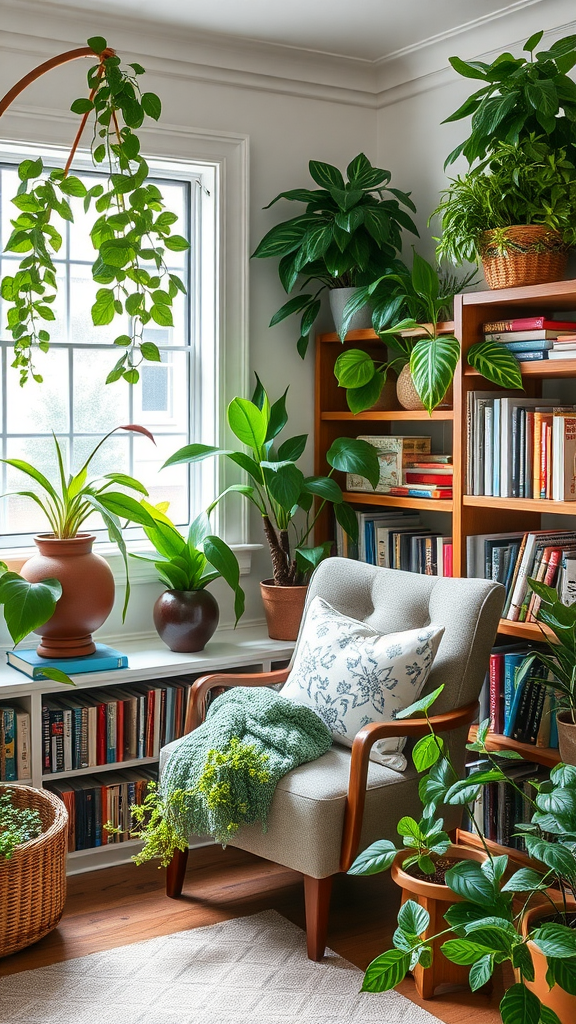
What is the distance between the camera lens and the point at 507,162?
114 inches

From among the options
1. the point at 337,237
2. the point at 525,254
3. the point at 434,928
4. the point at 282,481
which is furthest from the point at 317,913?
the point at 337,237

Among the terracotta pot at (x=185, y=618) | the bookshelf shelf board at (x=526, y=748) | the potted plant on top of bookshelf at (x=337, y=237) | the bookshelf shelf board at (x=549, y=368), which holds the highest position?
the potted plant on top of bookshelf at (x=337, y=237)

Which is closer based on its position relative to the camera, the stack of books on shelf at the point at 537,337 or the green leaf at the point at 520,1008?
the green leaf at the point at 520,1008

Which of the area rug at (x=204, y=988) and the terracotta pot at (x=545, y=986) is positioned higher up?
the terracotta pot at (x=545, y=986)

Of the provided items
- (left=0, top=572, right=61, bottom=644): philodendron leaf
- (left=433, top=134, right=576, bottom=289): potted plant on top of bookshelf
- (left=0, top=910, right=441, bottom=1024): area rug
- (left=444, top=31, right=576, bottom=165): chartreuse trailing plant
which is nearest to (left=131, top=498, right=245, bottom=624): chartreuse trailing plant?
(left=0, top=572, right=61, bottom=644): philodendron leaf

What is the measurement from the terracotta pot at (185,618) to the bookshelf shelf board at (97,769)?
0.37m

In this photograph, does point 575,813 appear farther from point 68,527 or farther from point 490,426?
point 68,527

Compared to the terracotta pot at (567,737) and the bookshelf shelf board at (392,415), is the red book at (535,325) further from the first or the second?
the terracotta pot at (567,737)

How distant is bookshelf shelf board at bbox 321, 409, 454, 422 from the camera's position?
3.31 meters

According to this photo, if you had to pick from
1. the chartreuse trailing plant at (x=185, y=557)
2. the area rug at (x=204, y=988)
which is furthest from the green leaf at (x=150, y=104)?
the area rug at (x=204, y=988)

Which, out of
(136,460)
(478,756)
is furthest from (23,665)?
(478,756)

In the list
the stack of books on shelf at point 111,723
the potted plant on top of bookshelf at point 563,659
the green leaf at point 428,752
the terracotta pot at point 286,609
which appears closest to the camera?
the green leaf at point 428,752

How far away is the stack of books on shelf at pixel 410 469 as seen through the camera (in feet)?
11.0

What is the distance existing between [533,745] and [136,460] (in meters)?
1.70
